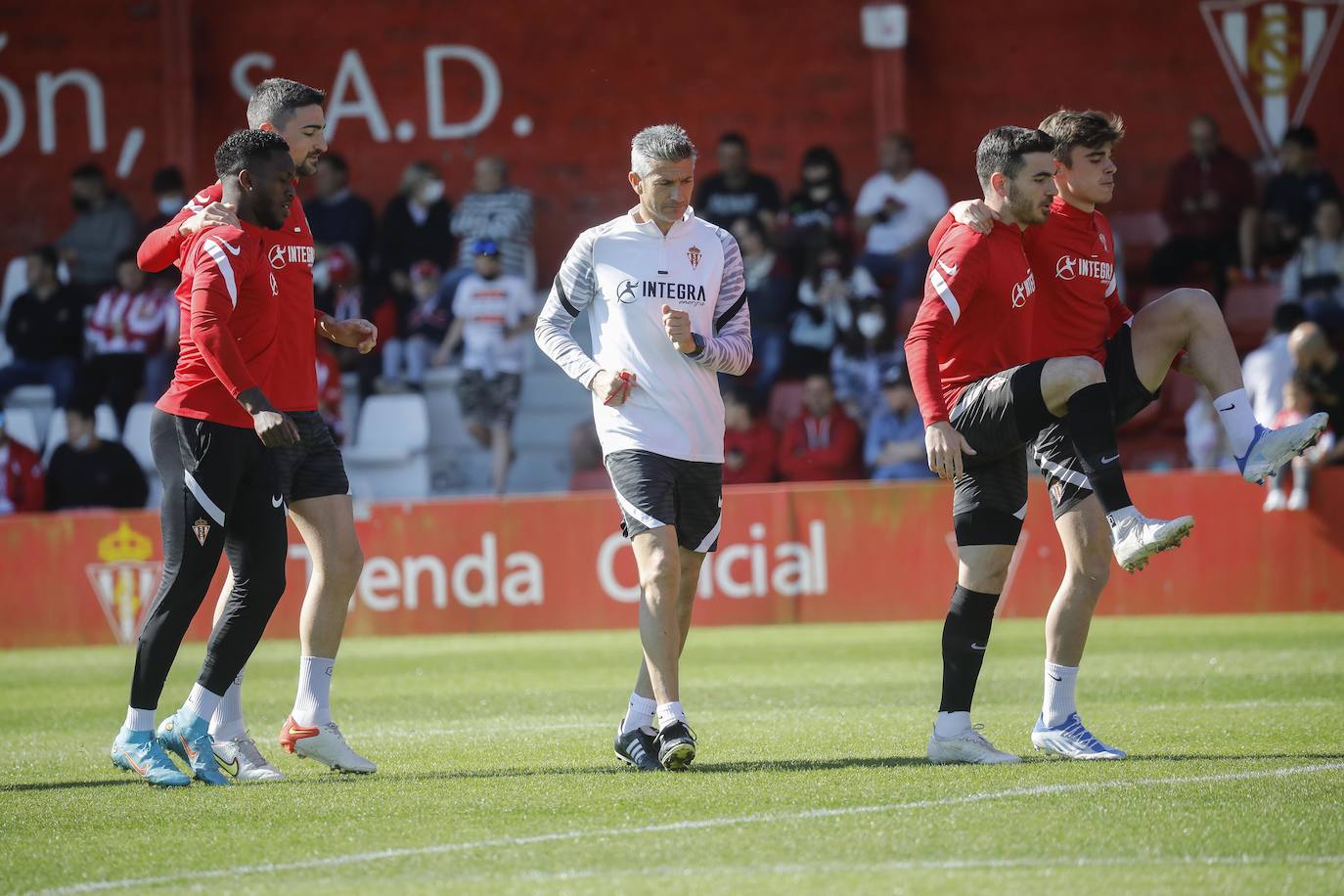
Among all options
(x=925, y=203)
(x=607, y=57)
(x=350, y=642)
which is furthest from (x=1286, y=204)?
(x=350, y=642)

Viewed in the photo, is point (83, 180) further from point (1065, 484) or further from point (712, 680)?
point (1065, 484)

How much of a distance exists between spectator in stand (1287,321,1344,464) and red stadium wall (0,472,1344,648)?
1.11 m

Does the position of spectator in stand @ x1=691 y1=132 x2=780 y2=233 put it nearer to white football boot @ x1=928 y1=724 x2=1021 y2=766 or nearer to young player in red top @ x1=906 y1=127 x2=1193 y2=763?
young player in red top @ x1=906 y1=127 x2=1193 y2=763

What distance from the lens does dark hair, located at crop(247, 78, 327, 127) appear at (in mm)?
6910

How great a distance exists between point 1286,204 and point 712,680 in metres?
9.57

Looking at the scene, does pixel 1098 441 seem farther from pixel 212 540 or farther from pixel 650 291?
pixel 212 540

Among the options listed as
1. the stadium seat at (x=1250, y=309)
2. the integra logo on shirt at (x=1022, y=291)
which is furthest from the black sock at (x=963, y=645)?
the stadium seat at (x=1250, y=309)

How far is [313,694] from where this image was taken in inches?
270

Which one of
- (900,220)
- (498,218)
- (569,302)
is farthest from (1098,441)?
(498,218)

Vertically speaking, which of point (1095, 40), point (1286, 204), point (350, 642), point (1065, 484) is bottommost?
point (350, 642)

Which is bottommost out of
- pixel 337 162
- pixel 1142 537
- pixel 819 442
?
pixel 1142 537

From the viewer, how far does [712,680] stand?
34.6 feet

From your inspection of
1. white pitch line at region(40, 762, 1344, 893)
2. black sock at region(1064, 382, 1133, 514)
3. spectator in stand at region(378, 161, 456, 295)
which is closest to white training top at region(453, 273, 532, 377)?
spectator in stand at region(378, 161, 456, 295)

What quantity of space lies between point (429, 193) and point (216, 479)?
12.9 meters
